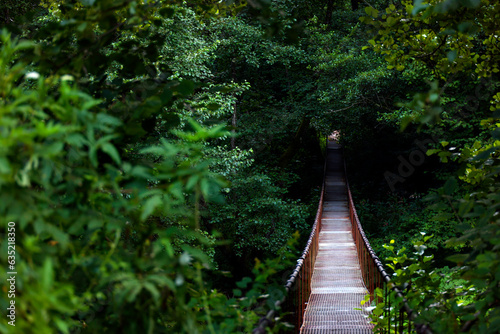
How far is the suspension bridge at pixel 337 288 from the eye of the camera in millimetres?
2541

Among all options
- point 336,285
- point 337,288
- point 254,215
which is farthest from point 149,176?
point 254,215

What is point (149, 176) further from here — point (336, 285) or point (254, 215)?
point (254, 215)

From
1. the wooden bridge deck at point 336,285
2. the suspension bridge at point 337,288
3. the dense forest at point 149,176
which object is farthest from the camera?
the wooden bridge deck at point 336,285

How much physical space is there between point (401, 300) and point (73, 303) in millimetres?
1630

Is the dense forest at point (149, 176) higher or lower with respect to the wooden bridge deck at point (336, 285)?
A: higher

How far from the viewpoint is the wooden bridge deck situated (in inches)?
159

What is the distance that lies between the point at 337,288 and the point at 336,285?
177 mm

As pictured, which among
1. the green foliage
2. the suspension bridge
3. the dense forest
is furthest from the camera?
the green foliage

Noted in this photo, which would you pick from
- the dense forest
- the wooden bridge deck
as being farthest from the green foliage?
the dense forest

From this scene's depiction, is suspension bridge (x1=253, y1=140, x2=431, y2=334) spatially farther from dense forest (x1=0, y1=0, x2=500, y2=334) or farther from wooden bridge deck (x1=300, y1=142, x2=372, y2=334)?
dense forest (x1=0, y1=0, x2=500, y2=334)

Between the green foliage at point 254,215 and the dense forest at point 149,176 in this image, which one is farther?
the green foliage at point 254,215

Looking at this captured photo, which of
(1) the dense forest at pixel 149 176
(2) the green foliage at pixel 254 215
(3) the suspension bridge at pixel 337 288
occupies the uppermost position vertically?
(1) the dense forest at pixel 149 176

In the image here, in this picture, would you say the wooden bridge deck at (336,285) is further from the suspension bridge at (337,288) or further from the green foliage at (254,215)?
the green foliage at (254,215)

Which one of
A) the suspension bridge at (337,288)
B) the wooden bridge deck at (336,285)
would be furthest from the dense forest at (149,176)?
the wooden bridge deck at (336,285)
